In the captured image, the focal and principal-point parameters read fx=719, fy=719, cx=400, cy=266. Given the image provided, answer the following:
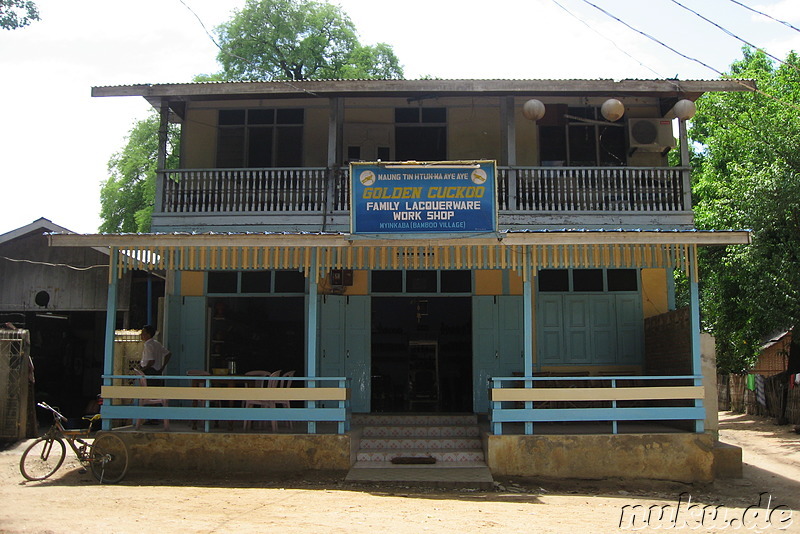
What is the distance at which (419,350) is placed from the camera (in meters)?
12.6

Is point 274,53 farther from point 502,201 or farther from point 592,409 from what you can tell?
point 592,409

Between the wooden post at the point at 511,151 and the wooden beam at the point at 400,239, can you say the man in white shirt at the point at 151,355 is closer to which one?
the wooden beam at the point at 400,239

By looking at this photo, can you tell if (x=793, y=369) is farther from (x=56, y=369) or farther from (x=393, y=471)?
(x=56, y=369)

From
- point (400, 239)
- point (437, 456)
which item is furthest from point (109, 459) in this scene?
point (400, 239)

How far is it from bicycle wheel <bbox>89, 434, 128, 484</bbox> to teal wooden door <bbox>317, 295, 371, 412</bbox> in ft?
11.1

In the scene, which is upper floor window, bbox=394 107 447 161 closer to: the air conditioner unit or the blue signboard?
the blue signboard

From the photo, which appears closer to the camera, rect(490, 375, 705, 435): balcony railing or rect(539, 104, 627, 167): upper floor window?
rect(490, 375, 705, 435): balcony railing

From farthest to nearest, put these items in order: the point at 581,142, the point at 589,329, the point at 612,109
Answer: the point at 581,142
the point at 589,329
the point at 612,109

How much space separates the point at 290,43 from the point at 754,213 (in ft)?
56.7

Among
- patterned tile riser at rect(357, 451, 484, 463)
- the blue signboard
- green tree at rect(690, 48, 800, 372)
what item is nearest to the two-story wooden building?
the blue signboard

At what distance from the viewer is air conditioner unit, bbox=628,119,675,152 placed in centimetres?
1204

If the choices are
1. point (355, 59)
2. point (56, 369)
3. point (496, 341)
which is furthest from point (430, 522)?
point (355, 59)

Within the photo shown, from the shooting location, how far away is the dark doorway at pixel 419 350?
468 inches

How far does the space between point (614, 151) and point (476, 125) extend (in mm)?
2457
